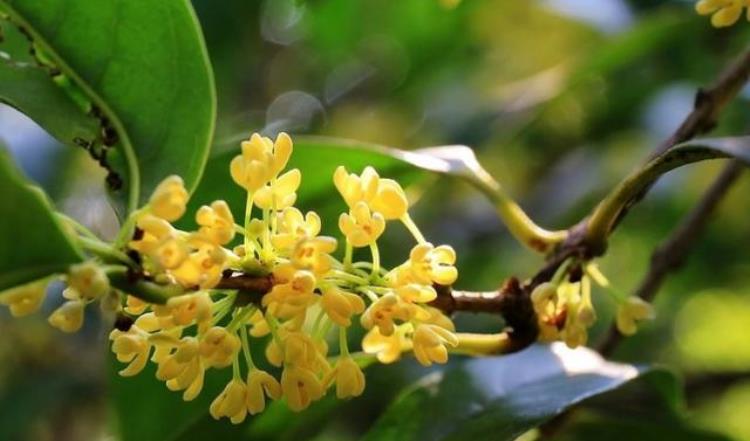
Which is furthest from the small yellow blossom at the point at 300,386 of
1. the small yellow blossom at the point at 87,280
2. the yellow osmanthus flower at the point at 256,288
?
the small yellow blossom at the point at 87,280

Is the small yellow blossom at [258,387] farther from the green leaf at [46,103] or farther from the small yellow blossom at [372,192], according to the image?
the green leaf at [46,103]

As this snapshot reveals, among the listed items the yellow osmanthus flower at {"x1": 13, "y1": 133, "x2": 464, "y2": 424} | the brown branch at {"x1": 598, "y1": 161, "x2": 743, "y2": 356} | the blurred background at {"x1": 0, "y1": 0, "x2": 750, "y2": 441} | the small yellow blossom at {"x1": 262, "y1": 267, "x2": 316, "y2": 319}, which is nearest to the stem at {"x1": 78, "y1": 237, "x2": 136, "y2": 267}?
the yellow osmanthus flower at {"x1": 13, "y1": 133, "x2": 464, "y2": 424}

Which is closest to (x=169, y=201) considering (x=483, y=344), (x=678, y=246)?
(x=483, y=344)

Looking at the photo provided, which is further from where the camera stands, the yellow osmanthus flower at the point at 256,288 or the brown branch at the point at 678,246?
the brown branch at the point at 678,246

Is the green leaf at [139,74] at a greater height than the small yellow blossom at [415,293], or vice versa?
the green leaf at [139,74]

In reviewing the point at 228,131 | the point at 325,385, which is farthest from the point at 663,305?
the point at 325,385

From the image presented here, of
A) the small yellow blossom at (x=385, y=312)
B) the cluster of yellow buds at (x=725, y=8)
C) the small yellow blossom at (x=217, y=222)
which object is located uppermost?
the cluster of yellow buds at (x=725, y=8)
